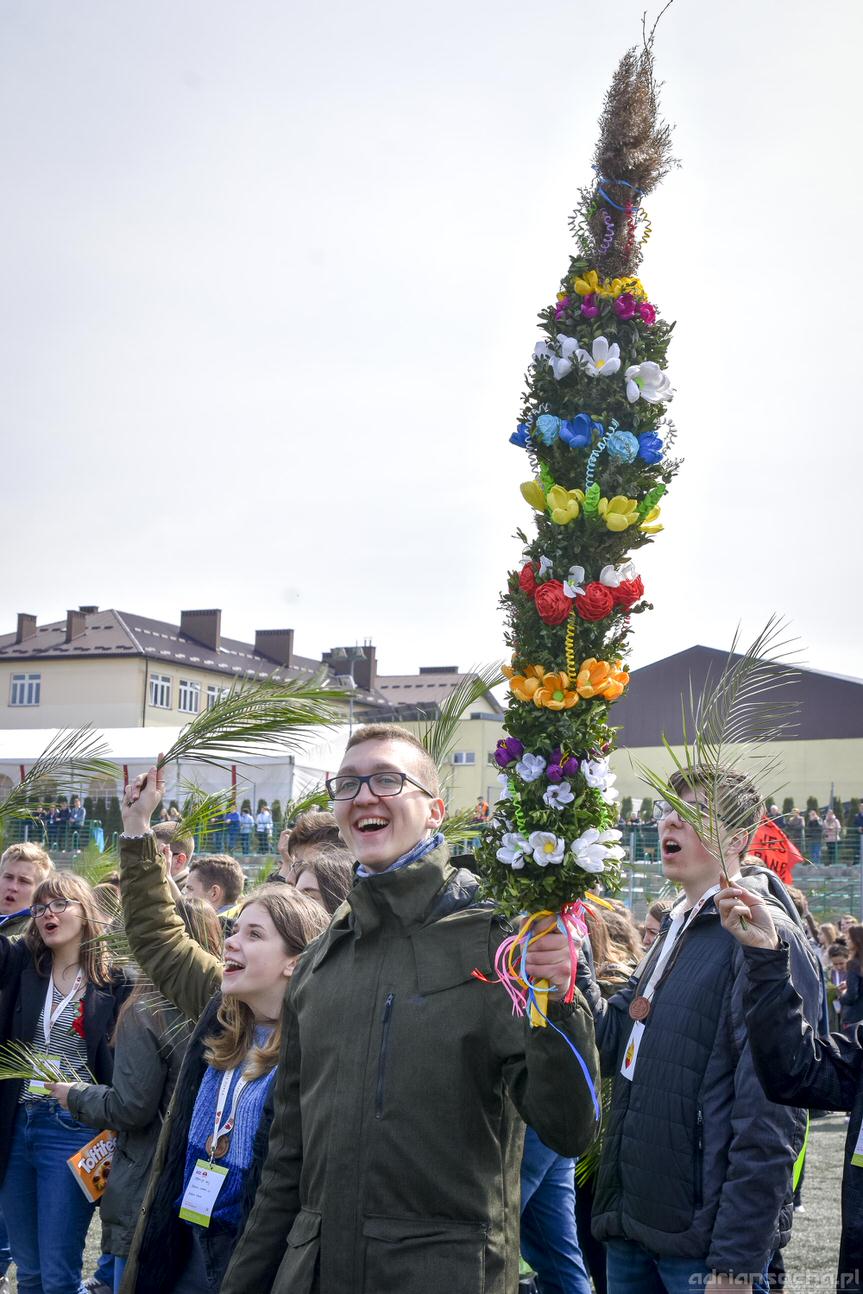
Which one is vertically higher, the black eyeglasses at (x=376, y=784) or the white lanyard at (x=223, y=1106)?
the black eyeglasses at (x=376, y=784)

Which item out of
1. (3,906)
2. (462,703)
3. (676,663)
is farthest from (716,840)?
(676,663)

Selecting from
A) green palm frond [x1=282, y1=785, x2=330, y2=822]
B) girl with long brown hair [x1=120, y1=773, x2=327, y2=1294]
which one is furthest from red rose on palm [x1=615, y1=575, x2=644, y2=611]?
green palm frond [x1=282, y1=785, x2=330, y2=822]

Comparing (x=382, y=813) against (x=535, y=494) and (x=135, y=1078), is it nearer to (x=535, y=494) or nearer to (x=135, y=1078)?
(x=535, y=494)

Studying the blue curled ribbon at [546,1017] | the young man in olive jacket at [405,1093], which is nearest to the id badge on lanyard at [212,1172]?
the young man in olive jacket at [405,1093]

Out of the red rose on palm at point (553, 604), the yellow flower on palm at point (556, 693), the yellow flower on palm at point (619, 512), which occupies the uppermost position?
the yellow flower on palm at point (619, 512)

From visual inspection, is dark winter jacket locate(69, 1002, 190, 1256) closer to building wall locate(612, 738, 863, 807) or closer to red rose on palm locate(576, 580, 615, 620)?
red rose on palm locate(576, 580, 615, 620)

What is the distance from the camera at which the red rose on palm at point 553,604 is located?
8.96 ft

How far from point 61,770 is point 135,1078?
4.87 ft

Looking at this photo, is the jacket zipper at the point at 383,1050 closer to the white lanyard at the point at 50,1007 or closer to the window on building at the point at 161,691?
the white lanyard at the point at 50,1007

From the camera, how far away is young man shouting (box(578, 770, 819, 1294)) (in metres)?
3.68

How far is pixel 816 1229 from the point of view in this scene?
25.5 ft

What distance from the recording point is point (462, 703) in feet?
17.3

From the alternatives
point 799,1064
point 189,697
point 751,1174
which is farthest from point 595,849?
point 189,697

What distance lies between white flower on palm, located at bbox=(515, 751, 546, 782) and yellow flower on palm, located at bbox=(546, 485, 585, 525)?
1.70ft
